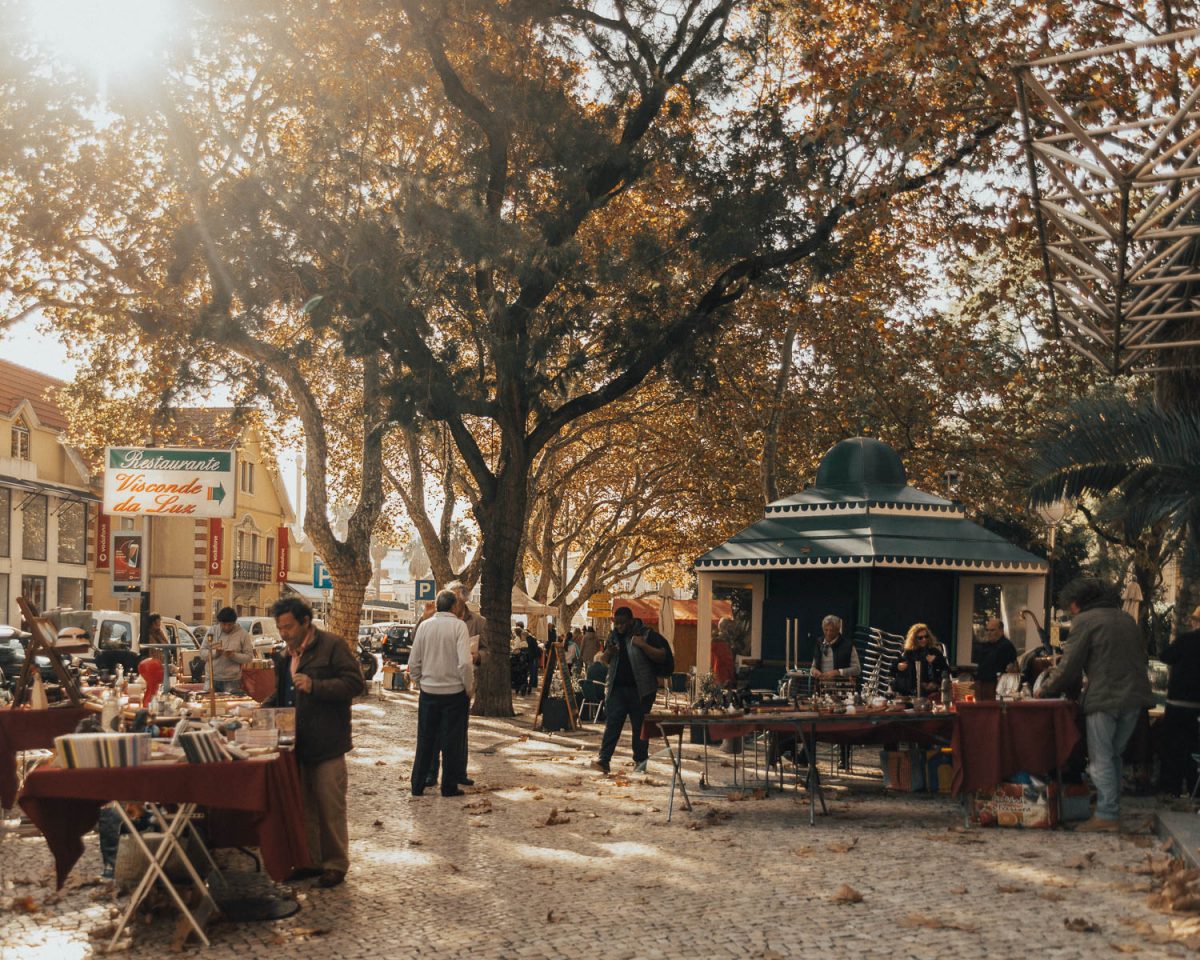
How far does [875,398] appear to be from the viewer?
2962 cm

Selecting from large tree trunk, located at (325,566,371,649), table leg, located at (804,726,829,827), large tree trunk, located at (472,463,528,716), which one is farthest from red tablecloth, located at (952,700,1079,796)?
large tree trunk, located at (325,566,371,649)

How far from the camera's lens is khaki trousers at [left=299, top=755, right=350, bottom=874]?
8500mm

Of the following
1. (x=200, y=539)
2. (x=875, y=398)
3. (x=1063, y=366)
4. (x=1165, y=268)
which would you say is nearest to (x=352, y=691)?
(x=1165, y=268)

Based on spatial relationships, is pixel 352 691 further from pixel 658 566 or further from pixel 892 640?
pixel 658 566

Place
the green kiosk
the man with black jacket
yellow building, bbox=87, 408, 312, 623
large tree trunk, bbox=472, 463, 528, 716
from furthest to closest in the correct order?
→ yellow building, bbox=87, 408, 312, 623
large tree trunk, bbox=472, 463, 528, 716
the green kiosk
the man with black jacket

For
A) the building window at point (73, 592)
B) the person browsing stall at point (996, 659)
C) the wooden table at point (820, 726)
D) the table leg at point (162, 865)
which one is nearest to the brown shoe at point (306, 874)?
the table leg at point (162, 865)

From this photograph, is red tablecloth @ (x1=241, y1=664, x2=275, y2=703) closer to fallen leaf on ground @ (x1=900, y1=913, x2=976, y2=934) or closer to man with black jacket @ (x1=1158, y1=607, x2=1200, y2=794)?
man with black jacket @ (x1=1158, y1=607, x2=1200, y2=794)

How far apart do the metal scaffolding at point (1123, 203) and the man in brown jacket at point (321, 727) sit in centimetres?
541

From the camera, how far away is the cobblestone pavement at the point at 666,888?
7.07 m

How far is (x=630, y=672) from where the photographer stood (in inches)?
570

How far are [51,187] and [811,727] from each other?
15311 millimetres

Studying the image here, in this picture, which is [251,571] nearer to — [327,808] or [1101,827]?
[1101,827]

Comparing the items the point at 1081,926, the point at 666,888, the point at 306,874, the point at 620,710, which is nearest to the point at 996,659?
the point at 620,710

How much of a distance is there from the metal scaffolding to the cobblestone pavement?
159 inches
